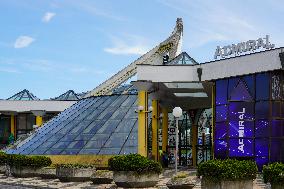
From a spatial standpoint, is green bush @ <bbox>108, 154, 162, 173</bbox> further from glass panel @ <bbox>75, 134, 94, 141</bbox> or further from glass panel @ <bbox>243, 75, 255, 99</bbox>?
glass panel @ <bbox>75, 134, 94, 141</bbox>

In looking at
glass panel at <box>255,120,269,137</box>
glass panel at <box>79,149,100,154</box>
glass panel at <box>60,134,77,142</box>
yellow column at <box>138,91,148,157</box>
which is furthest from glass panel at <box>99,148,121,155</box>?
glass panel at <box>255,120,269,137</box>

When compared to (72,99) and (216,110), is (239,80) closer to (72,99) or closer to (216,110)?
(216,110)

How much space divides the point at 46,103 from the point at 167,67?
37.1 m

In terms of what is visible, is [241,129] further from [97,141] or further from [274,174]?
[274,174]

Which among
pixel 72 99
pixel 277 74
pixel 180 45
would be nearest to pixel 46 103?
pixel 72 99

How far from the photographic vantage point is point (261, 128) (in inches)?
1379

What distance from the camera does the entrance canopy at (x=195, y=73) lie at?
35.0 meters

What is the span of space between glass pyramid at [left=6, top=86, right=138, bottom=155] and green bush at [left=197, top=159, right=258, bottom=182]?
19538 mm

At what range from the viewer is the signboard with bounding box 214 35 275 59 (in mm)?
35500

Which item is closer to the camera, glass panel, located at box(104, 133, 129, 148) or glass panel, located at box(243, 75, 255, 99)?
glass panel, located at box(243, 75, 255, 99)

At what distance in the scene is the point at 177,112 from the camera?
26781 mm

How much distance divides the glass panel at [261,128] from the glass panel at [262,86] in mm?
1676

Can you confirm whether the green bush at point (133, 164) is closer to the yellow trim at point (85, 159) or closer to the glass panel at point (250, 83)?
the glass panel at point (250, 83)

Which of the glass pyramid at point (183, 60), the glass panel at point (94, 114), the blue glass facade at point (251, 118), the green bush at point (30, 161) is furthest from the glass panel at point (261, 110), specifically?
the glass panel at point (94, 114)
